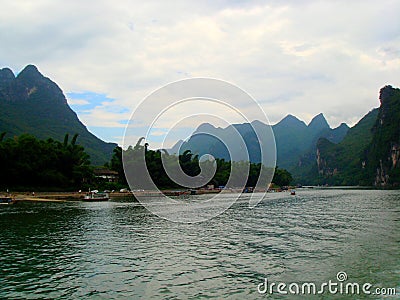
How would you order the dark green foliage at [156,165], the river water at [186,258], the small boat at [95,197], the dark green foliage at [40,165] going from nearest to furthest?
the river water at [186,258] → the small boat at [95,197] → the dark green foliage at [40,165] → the dark green foliage at [156,165]

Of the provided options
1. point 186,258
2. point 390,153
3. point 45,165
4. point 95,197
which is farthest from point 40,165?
point 390,153

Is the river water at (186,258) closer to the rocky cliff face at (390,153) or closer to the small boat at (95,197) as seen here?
the small boat at (95,197)

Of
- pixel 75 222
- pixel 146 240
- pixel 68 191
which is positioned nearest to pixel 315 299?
pixel 146 240

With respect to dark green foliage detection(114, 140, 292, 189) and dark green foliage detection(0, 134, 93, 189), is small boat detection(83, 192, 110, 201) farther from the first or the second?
dark green foliage detection(114, 140, 292, 189)

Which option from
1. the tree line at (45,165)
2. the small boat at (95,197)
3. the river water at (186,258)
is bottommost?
the river water at (186,258)

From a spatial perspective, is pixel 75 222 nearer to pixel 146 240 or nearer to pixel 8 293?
pixel 146 240

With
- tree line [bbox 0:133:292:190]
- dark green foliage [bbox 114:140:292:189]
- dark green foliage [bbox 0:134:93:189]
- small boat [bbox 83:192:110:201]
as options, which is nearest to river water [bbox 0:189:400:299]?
small boat [bbox 83:192:110:201]

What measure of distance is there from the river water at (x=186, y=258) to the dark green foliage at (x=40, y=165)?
41.3 metres

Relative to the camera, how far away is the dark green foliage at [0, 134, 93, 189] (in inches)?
2751

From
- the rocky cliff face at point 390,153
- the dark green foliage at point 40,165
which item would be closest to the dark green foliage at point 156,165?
the dark green foliage at point 40,165

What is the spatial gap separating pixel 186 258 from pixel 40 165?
60.6 meters

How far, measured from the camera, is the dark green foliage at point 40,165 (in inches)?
2751

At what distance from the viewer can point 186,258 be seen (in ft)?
64.2

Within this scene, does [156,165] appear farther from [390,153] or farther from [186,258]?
[390,153]
